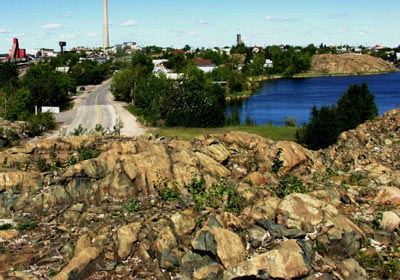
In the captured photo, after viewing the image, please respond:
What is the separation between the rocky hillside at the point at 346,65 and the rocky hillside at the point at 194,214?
154 m

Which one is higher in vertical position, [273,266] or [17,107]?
[17,107]

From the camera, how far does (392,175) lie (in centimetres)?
1827

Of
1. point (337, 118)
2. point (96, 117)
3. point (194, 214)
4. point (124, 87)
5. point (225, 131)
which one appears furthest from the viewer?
point (124, 87)

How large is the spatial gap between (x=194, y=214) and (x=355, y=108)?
26821mm

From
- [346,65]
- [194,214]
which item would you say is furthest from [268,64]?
[194,214]

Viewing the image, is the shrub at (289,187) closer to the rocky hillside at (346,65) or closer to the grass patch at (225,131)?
the grass patch at (225,131)

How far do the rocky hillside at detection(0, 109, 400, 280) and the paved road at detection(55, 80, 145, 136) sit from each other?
21.0 m

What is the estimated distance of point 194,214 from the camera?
45.0 ft

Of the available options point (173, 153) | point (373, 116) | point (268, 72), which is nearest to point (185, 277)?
point (173, 153)

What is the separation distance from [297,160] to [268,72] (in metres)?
140

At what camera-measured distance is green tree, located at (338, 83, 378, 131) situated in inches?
1394

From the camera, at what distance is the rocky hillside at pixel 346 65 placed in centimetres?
16738

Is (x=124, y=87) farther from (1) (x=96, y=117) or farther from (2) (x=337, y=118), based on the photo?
(2) (x=337, y=118)

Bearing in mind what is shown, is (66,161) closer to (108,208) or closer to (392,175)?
(108,208)
